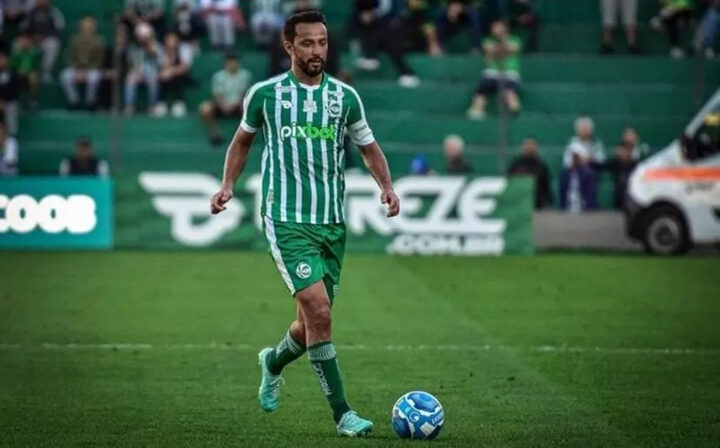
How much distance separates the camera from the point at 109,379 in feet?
36.6

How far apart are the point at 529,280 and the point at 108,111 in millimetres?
11216

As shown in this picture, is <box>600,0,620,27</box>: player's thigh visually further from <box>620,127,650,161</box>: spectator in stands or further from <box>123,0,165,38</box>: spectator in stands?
<box>123,0,165,38</box>: spectator in stands

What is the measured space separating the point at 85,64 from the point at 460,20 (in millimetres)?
6894

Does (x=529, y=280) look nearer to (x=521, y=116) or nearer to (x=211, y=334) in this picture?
(x=211, y=334)

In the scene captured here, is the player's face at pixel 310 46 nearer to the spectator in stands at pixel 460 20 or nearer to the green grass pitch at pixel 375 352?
the green grass pitch at pixel 375 352

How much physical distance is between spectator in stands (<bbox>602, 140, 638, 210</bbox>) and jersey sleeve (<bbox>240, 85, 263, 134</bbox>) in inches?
695

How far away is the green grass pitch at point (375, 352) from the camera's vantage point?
9.08 meters

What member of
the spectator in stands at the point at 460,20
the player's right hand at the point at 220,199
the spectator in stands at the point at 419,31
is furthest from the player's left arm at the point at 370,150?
the spectator in stands at the point at 460,20

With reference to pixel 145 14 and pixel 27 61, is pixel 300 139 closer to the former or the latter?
pixel 27 61

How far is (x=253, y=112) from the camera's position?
29.6ft

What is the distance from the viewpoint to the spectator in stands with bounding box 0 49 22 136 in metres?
26.9

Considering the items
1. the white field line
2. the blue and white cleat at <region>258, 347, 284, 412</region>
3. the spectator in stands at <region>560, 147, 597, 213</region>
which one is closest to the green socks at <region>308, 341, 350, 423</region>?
the blue and white cleat at <region>258, 347, 284, 412</region>

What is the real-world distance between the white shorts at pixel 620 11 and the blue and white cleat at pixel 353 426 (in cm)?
2245

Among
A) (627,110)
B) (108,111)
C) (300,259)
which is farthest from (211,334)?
(627,110)
